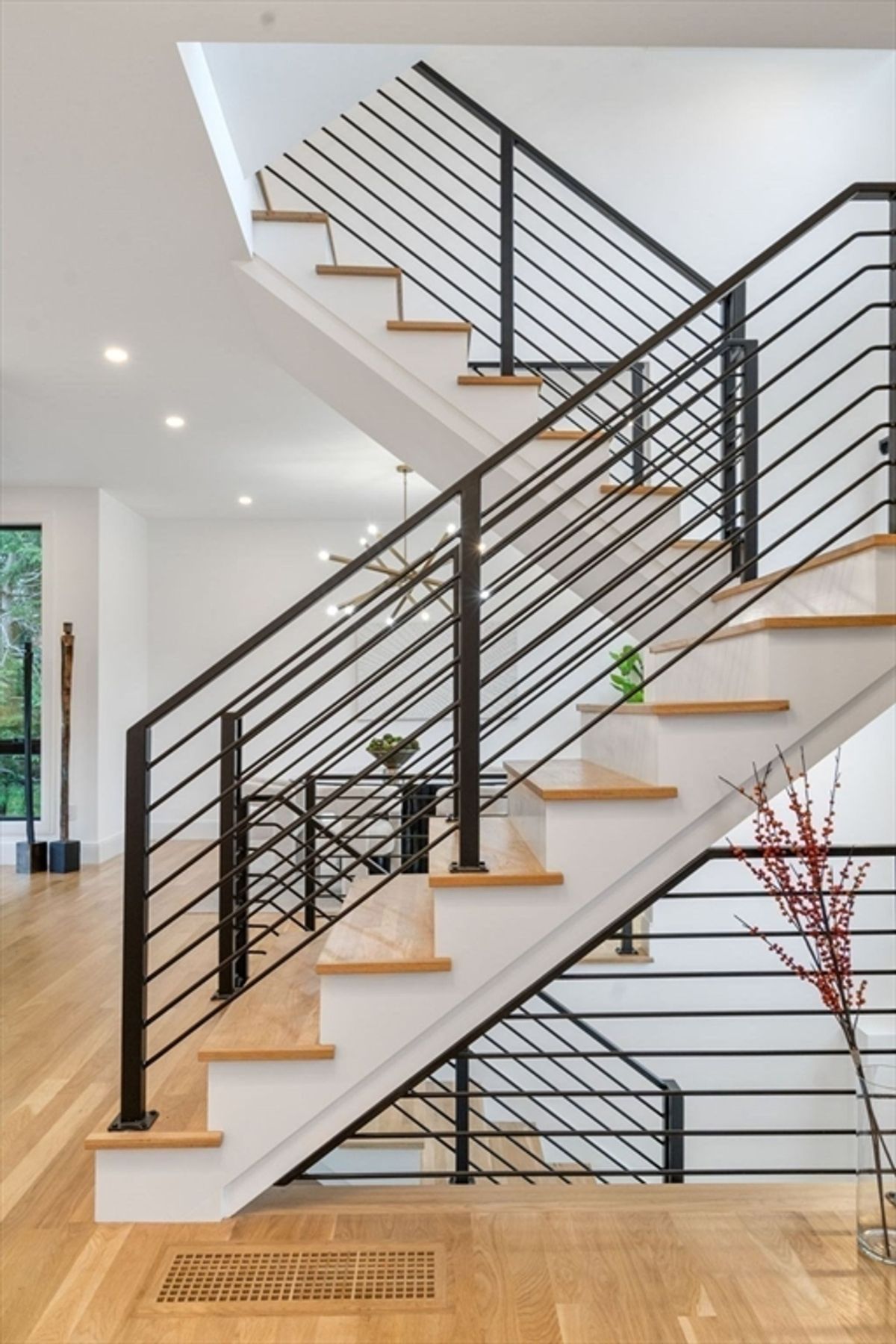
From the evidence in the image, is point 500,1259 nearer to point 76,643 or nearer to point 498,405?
point 498,405

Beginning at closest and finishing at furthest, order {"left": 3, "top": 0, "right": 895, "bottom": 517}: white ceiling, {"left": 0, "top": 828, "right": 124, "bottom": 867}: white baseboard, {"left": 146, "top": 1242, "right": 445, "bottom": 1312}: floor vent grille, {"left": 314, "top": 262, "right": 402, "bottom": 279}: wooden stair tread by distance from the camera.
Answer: {"left": 146, "top": 1242, "right": 445, "bottom": 1312}: floor vent grille < {"left": 3, "top": 0, "right": 895, "bottom": 517}: white ceiling < {"left": 314, "top": 262, "right": 402, "bottom": 279}: wooden stair tread < {"left": 0, "top": 828, "right": 124, "bottom": 867}: white baseboard

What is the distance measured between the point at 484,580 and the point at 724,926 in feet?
12.6

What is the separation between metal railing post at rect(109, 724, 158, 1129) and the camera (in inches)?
89.5

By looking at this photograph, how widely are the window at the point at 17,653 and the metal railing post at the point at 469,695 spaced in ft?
21.6

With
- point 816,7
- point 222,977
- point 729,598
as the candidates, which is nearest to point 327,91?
point 816,7

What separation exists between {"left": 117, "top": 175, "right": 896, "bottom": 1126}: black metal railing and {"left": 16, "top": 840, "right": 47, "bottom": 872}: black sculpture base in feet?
2.71

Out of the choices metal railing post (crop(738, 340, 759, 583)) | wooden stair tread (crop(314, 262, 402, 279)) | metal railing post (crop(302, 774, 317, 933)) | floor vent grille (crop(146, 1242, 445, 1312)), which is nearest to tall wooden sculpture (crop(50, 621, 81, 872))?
metal railing post (crop(302, 774, 317, 933))

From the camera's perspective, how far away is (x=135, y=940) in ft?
7.46

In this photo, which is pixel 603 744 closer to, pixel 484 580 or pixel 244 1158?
pixel 244 1158

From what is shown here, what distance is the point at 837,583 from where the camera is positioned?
255 cm

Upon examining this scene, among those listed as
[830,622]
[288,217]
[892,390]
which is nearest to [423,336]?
[288,217]

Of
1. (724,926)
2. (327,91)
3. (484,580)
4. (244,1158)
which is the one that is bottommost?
(724,926)

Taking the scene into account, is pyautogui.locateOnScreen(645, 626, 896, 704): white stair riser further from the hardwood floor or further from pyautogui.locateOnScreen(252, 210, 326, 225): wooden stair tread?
pyautogui.locateOnScreen(252, 210, 326, 225): wooden stair tread

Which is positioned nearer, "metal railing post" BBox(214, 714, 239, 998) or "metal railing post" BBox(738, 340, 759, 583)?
"metal railing post" BBox(214, 714, 239, 998)
